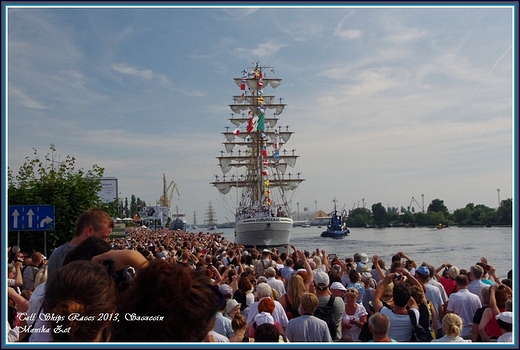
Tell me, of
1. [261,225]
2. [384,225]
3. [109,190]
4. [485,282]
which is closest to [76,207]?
[485,282]

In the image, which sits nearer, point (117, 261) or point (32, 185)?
point (117, 261)

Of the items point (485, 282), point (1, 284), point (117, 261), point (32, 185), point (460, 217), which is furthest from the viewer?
point (460, 217)

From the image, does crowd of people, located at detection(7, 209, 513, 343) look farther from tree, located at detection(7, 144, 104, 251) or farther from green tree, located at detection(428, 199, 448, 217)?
green tree, located at detection(428, 199, 448, 217)

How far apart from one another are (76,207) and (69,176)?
85.7 inches

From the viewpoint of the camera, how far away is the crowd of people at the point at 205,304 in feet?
8.25

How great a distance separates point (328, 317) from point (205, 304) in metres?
4.34

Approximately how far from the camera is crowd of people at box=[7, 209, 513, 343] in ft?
8.25

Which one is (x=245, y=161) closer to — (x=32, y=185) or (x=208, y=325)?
(x=32, y=185)

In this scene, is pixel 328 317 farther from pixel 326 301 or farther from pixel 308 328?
pixel 308 328

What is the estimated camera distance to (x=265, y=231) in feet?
192

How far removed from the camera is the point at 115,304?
279 cm

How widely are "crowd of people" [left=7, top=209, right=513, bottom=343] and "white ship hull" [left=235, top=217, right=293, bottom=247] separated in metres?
47.0

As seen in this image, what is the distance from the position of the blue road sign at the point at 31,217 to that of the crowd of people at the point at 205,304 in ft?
24.7

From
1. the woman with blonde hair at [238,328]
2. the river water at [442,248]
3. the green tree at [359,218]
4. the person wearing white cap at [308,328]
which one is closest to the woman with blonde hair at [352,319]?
the person wearing white cap at [308,328]
